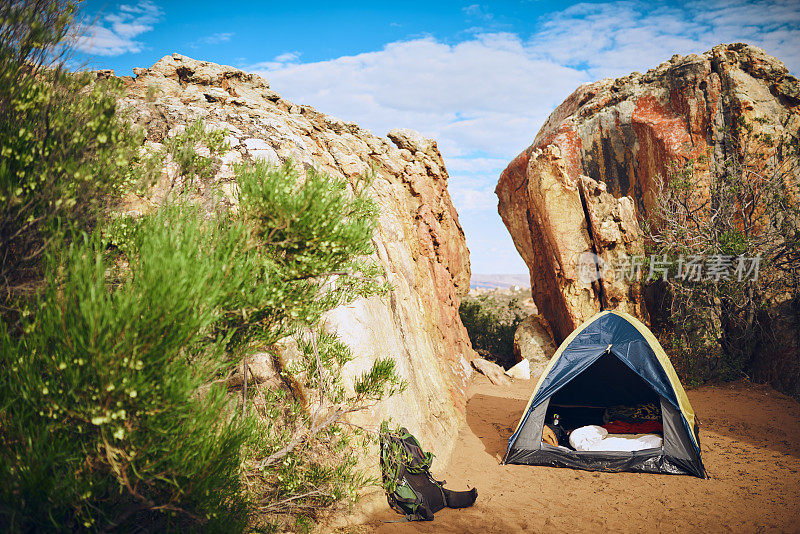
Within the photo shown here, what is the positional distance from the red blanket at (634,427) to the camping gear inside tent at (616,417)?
17 millimetres

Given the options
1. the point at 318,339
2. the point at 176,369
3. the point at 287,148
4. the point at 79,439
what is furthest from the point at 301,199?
the point at 287,148

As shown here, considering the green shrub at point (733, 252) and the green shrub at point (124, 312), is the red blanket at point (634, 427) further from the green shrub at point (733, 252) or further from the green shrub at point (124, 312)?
the green shrub at point (124, 312)

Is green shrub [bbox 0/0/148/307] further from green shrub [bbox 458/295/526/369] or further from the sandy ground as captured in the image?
green shrub [bbox 458/295/526/369]

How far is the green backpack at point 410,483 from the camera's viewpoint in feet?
17.3

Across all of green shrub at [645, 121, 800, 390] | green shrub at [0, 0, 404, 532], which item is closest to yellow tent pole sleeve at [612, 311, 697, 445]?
green shrub at [645, 121, 800, 390]

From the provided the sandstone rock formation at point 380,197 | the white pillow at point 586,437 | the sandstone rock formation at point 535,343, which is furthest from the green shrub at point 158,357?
the sandstone rock formation at point 535,343

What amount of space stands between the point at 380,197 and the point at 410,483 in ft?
21.1

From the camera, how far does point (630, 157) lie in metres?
15.6

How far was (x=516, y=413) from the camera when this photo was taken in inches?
415

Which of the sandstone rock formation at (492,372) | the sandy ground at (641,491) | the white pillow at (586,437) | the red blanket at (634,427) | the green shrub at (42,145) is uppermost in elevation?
the green shrub at (42,145)

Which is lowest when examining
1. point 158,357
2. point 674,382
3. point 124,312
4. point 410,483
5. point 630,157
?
point 410,483

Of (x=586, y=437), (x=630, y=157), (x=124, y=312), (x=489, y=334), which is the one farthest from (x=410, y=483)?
(x=630, y=157)

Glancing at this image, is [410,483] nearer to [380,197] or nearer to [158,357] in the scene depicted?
[158,357]

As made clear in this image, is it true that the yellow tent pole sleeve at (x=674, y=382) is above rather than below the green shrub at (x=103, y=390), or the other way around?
below
